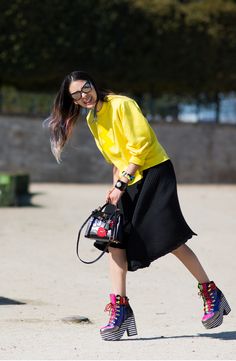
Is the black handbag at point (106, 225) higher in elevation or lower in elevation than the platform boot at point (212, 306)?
higher

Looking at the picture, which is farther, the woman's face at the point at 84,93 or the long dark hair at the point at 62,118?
the long dark hair at the point at 62,118

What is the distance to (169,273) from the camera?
28.5 feet

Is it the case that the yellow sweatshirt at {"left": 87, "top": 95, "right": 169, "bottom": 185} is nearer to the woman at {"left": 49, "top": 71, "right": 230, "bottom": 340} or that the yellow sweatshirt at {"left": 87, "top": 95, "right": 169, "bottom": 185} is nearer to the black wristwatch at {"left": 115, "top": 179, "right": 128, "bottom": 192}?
the woman at {"left": 49, "top": 71, "right": 230, "bottom": 340}

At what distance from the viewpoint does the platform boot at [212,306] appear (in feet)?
18.8

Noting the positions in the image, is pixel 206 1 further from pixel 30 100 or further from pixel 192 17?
pixel 30 100

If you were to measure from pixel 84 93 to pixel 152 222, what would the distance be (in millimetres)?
933

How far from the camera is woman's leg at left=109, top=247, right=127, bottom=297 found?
5660 millimetres

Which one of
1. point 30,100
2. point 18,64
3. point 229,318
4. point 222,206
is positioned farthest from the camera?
point 30,100

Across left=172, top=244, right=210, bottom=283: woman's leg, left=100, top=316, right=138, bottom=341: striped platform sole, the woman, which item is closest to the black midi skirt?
the woman

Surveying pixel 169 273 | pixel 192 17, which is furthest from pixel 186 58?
pixel 169 273

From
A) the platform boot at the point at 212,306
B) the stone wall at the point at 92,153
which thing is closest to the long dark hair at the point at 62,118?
the platform boot at the point at 212,306

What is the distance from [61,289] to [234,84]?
61.4 ft

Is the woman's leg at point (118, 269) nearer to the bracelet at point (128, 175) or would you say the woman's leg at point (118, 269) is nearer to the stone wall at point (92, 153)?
the bracelet at point (128, 175)

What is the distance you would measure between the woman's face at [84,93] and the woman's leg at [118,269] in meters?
0.94
